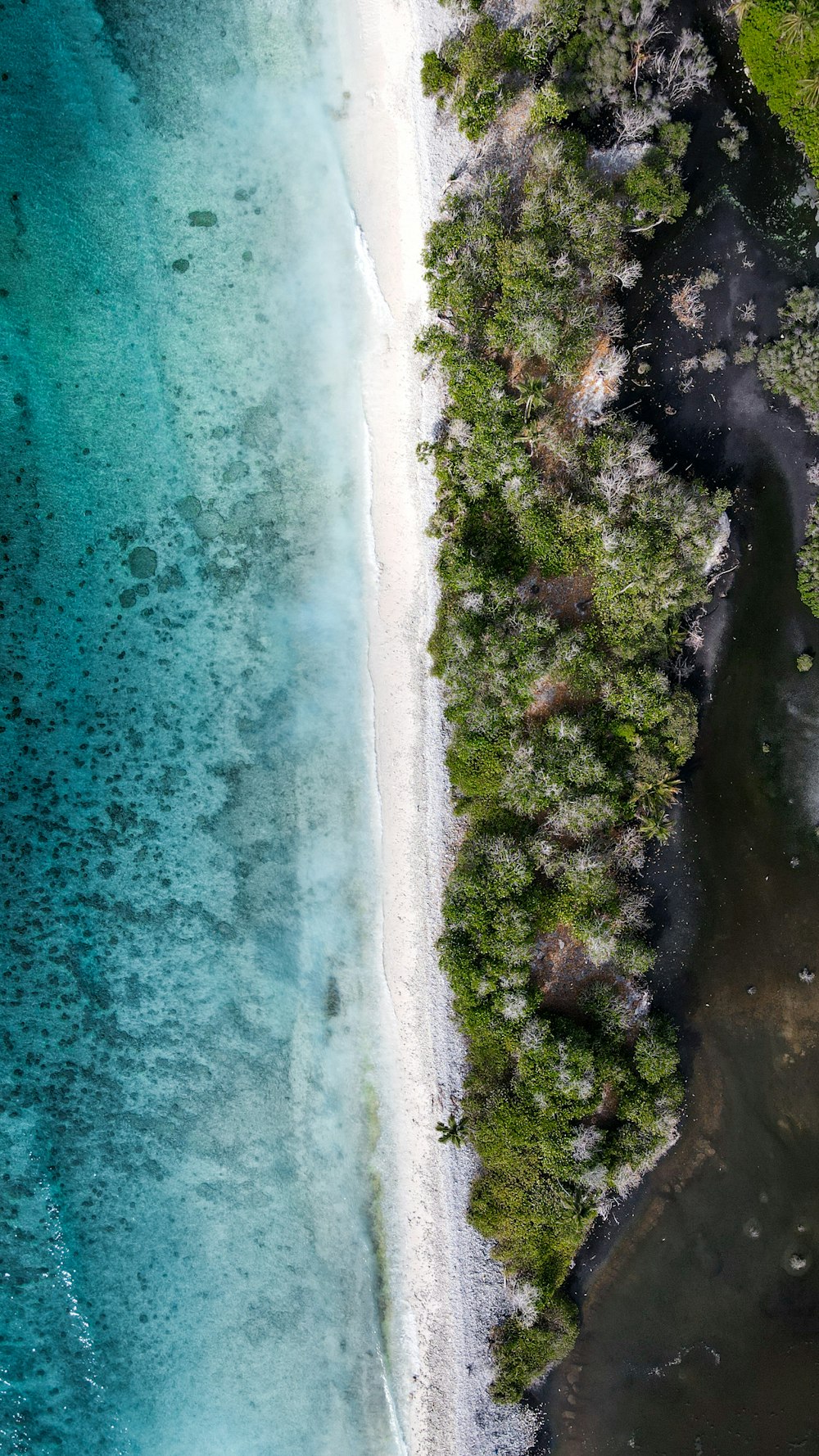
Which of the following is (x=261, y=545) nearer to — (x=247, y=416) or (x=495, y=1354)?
(x=247, y=416)

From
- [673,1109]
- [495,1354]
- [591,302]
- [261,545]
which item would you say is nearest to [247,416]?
[261,545]

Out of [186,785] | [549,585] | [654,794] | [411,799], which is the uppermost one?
[549,585]

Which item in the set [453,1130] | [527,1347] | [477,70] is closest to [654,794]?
[453,1130]

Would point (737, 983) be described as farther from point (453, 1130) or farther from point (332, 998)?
point (332, 998)

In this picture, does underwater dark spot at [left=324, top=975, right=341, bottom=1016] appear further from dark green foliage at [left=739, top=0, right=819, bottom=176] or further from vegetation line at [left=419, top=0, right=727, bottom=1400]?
dark green foliage at [left=739, top=0, right=819, bottom=176]

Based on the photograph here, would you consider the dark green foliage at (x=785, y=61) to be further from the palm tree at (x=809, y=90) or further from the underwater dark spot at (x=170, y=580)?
the underwater dark spot at (x=170, y=580)

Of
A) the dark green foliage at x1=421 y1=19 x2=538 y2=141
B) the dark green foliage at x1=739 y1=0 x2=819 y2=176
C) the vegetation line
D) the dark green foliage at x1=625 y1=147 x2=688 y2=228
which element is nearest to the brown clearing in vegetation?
the vegetation line

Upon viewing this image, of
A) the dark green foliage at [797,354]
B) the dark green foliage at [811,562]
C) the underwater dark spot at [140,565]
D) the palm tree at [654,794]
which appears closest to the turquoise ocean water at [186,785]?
the underwater dark spot at [140,565]
